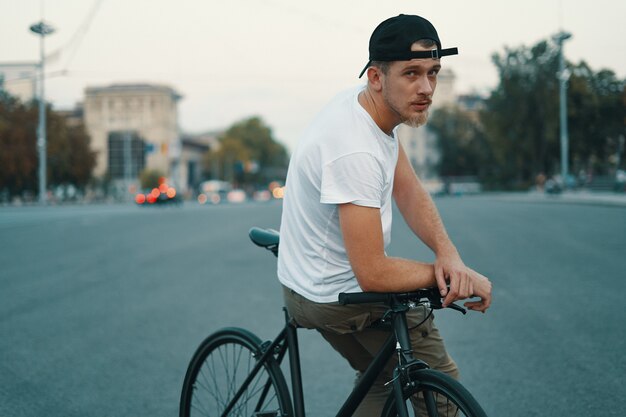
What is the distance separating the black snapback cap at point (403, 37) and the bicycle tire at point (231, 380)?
121 centimetres

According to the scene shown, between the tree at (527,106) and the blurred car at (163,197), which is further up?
the tree at (527,106)

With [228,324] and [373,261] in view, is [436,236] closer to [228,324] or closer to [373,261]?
[373,261]

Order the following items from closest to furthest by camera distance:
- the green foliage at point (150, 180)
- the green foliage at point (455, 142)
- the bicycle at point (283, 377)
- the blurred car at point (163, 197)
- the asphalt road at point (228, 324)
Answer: the bicycle at point (283, 377) → the asphalt road at point (228, 324) → the blurred car at point (163, 197) → the green foliage at point (150, 180) → the green foliage at point (455, 142)

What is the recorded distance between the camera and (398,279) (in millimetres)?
2348

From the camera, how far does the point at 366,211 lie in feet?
7.57

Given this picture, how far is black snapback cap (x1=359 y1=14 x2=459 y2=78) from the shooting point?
2316 millimetres

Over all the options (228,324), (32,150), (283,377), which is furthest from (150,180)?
(283,377)

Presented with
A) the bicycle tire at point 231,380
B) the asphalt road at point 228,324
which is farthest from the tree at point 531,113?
the bicycle tire at point 231,380

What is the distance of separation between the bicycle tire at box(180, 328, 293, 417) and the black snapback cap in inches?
47.7

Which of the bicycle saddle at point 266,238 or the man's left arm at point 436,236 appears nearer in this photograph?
the man's left arm at point 436,236

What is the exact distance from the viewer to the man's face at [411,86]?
2.36 m

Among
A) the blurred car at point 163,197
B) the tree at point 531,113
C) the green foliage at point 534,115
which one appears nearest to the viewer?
the green foliage at point 534,115

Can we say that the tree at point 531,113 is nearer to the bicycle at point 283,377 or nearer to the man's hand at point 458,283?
the bicycle at point 283,377

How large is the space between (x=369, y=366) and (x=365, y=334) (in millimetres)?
125
